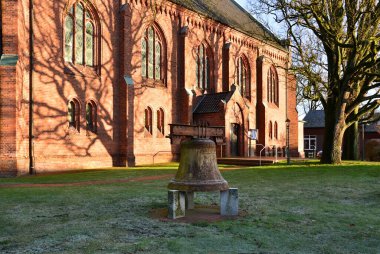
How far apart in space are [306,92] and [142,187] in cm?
1453

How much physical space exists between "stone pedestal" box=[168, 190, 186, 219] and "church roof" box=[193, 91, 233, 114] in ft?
67.6

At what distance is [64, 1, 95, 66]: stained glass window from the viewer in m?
21.8

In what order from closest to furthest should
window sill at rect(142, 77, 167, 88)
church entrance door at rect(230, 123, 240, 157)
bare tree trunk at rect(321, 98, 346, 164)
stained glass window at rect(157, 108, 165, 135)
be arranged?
1. bare tree trunk at rect(321, 98, 346, 164)
2. window sill at rect(142, 77, 167, 88)
3. stained glass window at rect(157, 108, 165, 135)
4. church entrance door at rect(230, 123, 240, 157)

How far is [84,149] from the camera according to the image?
71.9 ft

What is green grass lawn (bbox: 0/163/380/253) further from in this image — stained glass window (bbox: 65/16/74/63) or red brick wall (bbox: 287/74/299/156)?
red brick wall (bbox: 287/74/299/156)

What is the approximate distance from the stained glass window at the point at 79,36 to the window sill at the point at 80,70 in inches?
10.4

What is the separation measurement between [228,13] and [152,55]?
1326cm

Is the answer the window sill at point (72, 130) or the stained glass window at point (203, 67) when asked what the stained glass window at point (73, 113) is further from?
the stained glass window at point (203, 67)

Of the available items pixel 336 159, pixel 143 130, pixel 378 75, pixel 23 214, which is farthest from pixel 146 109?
pixel 23 214

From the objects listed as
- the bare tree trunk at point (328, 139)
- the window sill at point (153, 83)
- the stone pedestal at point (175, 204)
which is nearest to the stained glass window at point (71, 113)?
the window sill at point (153, 83)

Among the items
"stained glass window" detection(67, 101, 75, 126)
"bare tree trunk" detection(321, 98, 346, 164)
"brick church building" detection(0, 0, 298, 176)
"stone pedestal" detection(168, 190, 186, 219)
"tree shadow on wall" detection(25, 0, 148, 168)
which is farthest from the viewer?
"bare tree trunk" detection(321, 98, 346, 164)

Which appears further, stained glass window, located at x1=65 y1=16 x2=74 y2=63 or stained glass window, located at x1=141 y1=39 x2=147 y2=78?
stained glass window, located at x1=141 y1=39 x2=147 y2=78

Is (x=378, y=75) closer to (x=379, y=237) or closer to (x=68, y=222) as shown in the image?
(x=379, y=237)

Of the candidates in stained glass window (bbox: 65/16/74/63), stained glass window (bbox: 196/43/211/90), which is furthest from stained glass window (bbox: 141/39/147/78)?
stained glass window (bbox: 196/43/211/90)
